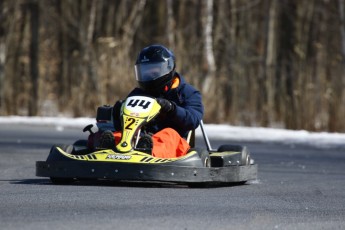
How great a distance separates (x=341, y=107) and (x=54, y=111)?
9747 millimetres

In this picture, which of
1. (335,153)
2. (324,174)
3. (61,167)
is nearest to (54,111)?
(335,153)

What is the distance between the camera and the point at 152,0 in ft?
127

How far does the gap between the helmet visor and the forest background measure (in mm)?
10593

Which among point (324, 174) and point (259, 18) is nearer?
point (324, 174)

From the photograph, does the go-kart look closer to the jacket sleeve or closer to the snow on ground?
the jacket sleeve

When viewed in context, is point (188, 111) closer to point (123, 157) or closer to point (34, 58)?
point (123, 157)

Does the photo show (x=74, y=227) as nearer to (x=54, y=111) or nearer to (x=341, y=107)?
(x=341, y=107)

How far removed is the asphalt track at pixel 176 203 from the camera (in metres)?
7.07

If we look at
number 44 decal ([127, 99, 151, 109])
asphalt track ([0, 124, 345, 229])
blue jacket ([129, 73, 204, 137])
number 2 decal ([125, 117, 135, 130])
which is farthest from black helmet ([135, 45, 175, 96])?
asphalt track ([0, 124, 345, 229])

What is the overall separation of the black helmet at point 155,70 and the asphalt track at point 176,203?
1.11 metres

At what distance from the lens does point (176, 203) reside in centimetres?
837

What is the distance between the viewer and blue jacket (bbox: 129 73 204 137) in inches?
414

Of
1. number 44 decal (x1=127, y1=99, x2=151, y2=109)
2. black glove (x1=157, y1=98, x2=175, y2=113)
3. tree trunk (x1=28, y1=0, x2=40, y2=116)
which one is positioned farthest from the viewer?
tree trunk (x1=28, y1=0, x2=40, y2=116)

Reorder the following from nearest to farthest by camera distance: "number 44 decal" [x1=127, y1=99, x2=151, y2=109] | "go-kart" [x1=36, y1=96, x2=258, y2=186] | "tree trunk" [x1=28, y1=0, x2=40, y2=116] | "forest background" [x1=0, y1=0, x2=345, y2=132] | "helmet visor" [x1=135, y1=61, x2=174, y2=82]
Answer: "go-kart" [x1=36, y1=96, x2=258, y2=186]
"number 44 decal" [x1=127, y1=99, x2=151, y2=109]
"helmet visor" [x1=135, y1=61, x2=174, y2=82]
"forest background" [x1=0, y1=0, x2=345, y2=132]
"tree trunk" [x1=28, y1=0, x2=40, y2=116]
